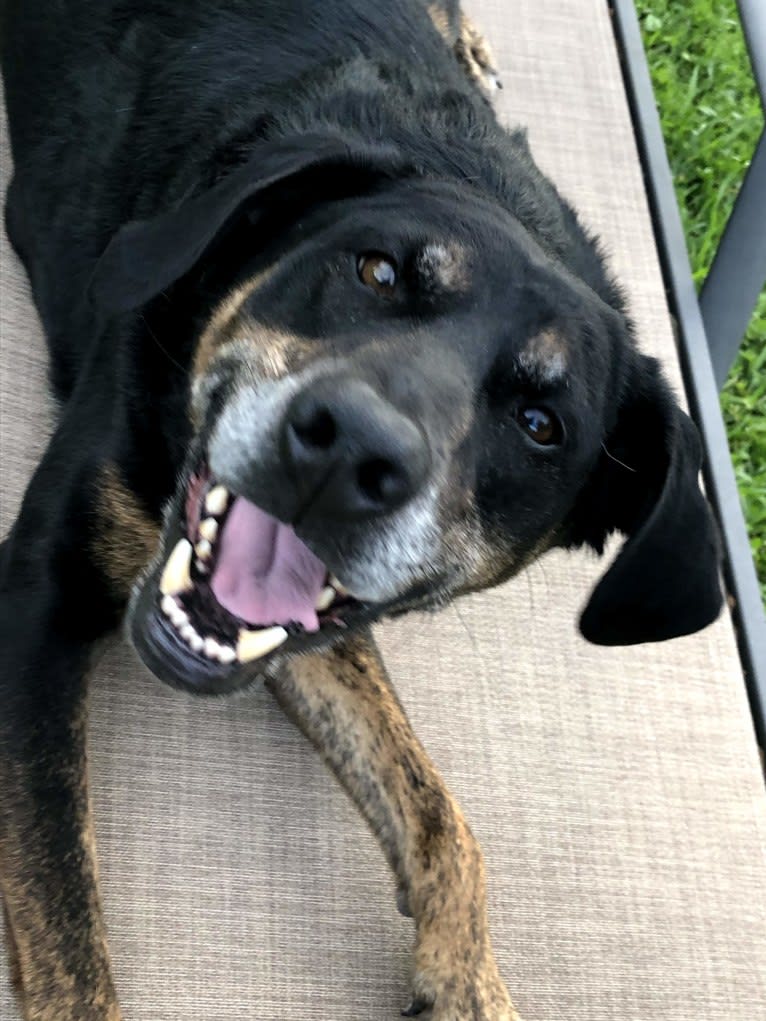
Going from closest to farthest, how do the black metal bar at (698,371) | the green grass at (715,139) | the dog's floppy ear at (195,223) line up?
the dog's floppy ear at (195,223) → the black metal bar at (698,371) → the green grass at (715,139)

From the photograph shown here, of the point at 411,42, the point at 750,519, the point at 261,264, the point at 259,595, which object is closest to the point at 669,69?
the point at 750,519

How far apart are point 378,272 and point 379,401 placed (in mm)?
353

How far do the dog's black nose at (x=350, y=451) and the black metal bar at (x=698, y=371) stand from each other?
1.52 m

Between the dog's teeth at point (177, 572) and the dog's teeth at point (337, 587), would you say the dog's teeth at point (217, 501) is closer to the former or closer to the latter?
the dog's teeth at point (177, 572)

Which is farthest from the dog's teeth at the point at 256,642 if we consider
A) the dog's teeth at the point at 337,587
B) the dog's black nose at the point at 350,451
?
the dog's black nose at the point at 350,451

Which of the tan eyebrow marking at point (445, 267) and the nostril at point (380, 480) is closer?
the nostril at point (380, 480)

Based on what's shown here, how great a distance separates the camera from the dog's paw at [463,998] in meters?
1.92

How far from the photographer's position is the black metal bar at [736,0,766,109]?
109 inches

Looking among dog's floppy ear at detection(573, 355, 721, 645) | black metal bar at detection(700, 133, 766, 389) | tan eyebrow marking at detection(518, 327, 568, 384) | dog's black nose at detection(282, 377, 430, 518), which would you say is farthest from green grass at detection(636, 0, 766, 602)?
dog's black nose at detection(282, 377, 430, 518)

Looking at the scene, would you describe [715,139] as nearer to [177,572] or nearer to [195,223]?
[195,223]

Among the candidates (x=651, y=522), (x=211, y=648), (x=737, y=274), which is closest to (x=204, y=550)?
(x=211, y=648)

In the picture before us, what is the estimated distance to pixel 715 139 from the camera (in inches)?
171

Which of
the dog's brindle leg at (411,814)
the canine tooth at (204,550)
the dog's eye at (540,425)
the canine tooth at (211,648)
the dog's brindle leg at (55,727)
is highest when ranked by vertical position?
the dog's eye at (540,425)

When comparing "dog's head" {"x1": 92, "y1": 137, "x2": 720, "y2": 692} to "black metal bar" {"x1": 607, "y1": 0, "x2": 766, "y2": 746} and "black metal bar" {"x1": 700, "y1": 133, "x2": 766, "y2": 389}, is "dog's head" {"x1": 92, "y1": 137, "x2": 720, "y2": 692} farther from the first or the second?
"black metal bar" {"x1": 700, "y1": 133, "x2": 766, "y2": 389}
